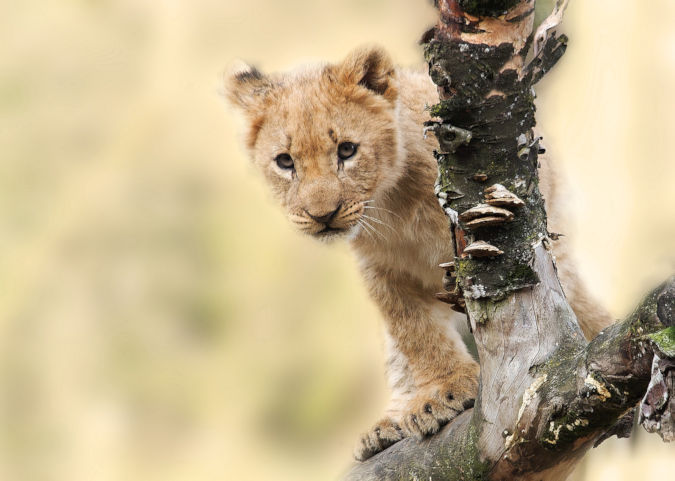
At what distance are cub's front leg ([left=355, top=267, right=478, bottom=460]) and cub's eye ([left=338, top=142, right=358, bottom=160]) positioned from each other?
0.75m

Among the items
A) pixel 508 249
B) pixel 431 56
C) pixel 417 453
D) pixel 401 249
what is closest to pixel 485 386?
pixel 508 249

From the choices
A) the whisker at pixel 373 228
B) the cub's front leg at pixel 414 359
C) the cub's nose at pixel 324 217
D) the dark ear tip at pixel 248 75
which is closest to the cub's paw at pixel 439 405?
the cub's front leg at pixel 414 359

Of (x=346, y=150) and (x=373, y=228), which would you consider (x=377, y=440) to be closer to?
(x=373, y=228)

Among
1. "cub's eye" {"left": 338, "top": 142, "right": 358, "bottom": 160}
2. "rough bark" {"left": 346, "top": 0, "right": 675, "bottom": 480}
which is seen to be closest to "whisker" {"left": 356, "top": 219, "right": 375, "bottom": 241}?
"cub's eye" {"left": 338, "top": 142, "right": 358, "bottom": 160}

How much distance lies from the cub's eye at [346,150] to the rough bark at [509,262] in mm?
1000

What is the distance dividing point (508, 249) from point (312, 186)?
1118mm

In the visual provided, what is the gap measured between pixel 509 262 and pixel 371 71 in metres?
1.53

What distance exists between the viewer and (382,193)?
11.3 ft

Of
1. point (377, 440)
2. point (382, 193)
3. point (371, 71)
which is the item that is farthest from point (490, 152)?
point (377, 440)

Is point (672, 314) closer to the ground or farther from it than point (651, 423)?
farther from it

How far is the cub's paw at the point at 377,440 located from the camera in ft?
10.7

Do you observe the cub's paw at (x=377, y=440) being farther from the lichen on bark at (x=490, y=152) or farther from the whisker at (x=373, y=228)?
the lichen on bark at (x=490, y=152)

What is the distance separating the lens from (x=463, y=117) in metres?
2.15

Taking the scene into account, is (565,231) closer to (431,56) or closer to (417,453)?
(417,453)
